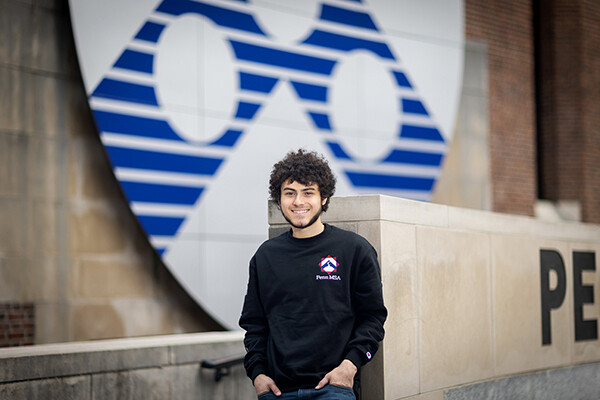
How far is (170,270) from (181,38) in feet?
9.00

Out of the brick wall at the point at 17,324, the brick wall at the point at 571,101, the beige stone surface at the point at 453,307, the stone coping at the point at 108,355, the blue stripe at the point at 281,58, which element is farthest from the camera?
the brick wall at the point at 571,101

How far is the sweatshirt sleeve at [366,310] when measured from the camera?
3.88 meters

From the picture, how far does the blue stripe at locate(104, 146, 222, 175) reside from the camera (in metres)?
8.98

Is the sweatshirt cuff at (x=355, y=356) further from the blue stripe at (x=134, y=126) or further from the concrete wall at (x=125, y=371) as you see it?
the blue stripe at (x=134, y=126)

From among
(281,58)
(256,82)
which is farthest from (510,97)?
(256,82)

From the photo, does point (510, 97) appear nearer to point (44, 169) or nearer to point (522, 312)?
point (522, 312)

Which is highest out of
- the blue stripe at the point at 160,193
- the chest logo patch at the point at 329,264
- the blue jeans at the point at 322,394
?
the blue stripe at the point at 160,193

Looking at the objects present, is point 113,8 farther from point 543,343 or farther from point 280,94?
point 543,343

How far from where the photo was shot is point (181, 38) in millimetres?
9695

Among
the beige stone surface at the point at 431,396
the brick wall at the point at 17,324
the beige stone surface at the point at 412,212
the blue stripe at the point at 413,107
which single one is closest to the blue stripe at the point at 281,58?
the blue stripe at the point at 413,107

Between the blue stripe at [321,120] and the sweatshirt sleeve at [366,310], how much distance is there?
23.0 ft

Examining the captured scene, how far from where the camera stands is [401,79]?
12.0m

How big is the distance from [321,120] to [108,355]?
202 inches

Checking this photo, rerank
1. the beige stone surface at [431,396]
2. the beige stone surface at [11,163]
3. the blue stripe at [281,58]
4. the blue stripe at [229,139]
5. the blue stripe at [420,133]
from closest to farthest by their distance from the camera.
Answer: the beige stone surface at [431,396], the beige stone surface at [11,163], the blue stripe at [229,139], the blue stripe at [281,58], the blue stripe at [420,133]
